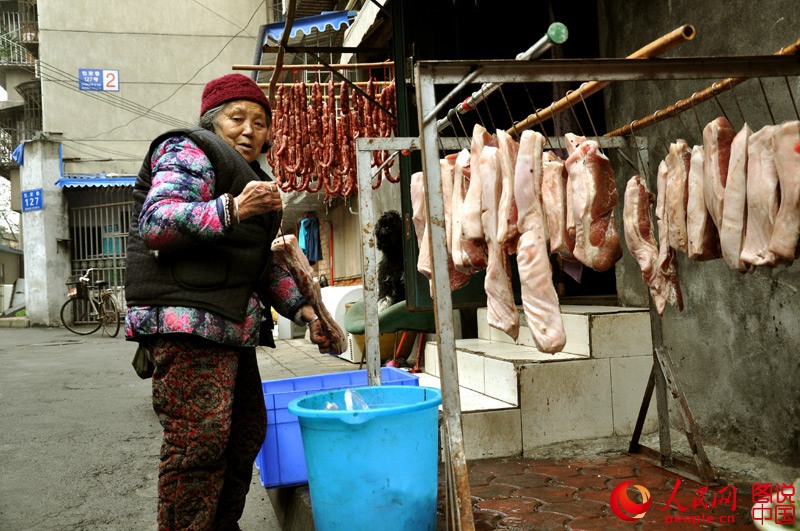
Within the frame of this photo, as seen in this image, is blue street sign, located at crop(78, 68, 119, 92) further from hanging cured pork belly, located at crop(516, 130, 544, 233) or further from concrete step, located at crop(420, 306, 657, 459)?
hanging cured pork belly, located at crop(516, 130, 544, 233)

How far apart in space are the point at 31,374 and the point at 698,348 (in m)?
9.34

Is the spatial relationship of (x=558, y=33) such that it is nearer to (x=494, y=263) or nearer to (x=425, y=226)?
(x=494, y=263)

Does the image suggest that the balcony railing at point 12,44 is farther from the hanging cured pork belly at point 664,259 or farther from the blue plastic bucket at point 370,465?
the hanging cured pork belly at point 664,259

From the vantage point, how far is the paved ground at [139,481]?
3.29m

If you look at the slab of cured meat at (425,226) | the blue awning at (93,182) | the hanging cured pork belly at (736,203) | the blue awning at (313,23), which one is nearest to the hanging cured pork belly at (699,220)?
the hanging cured pork belly at (736,203)

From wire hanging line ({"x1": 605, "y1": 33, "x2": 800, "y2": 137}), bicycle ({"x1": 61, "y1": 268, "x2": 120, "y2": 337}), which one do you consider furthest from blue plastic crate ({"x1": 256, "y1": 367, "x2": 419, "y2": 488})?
bicycle ({"x1": 61, "y1": 268, "x2": 120, "y2": 337})

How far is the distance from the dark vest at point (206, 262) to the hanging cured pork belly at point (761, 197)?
1.95 meters

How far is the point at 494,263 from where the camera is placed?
292 cm

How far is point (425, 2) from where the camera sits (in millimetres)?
5906

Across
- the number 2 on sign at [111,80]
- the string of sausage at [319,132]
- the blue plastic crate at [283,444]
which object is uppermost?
the number 2 on sign at [111,80]

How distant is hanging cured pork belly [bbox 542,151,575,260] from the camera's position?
2.95 meters

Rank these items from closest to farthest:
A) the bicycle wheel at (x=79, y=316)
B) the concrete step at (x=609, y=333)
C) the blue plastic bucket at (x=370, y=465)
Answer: the blue plastic bucket at (x=370, y=465)
the concrete step at (x=609, y=333)
the bicycle wheel at (x=79, y=316)

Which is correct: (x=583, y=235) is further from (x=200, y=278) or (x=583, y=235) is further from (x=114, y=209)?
(x=114, y=209)

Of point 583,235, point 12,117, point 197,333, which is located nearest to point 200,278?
point 197,333
